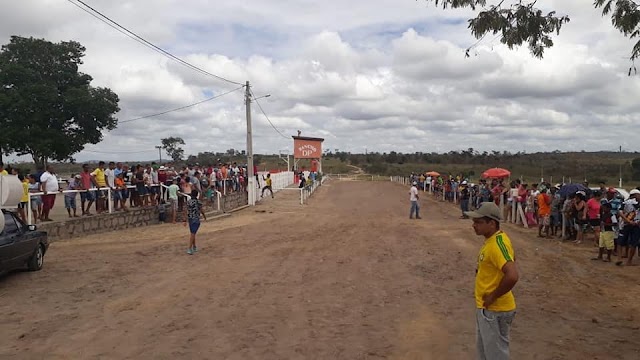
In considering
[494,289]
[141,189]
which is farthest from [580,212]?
[141,189]

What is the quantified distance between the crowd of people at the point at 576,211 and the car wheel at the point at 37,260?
8.71 meters

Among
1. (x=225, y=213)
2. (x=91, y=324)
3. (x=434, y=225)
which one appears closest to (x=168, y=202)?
(x=225, y=213)

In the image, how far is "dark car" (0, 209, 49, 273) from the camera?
988 cm

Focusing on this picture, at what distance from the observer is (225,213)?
2358 centimetres

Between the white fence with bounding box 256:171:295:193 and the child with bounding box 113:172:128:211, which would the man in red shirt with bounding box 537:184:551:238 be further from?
the white fence with bounding box 256:171:295:193

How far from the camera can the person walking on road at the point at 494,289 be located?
4418 mm

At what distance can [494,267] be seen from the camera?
14.8 feet

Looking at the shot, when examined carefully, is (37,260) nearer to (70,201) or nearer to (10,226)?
(10,226)

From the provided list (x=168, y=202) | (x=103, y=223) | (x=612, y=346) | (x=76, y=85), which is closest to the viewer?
(x=612, y=346)

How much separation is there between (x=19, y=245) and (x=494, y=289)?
927cm

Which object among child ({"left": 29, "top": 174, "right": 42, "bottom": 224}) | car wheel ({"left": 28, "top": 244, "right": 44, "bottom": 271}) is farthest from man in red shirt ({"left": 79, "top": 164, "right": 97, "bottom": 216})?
car wheel ({"left": 28, "top": 244, "right": 44, "bottom": 271})

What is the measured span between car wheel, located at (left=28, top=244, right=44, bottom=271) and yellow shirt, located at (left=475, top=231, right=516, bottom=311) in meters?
9.65

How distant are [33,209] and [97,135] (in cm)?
2249

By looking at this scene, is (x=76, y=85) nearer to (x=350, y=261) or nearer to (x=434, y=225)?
(x=434, y=225)
